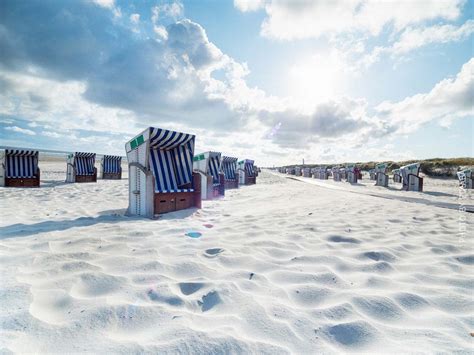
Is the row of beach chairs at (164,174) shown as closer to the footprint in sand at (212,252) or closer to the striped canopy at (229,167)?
the footprint in sand at (212,252)

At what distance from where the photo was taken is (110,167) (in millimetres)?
17375

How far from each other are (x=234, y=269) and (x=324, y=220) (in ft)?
9.37

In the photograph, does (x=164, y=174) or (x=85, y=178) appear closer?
(x=164, y=174)

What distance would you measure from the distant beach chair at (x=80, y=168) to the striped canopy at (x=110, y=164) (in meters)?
2.87

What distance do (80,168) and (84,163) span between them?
1.38ft

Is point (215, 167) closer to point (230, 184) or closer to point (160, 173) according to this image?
point (230, 184)

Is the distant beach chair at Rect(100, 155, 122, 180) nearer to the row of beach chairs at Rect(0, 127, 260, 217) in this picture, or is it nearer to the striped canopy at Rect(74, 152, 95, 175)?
the striped canopy at Rect(74, 152, 95, 175)

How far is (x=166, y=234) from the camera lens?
3668mm

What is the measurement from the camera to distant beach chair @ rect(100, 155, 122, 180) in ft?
56.4

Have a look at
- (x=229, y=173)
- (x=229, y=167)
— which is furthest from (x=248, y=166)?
(x=229, y=173)

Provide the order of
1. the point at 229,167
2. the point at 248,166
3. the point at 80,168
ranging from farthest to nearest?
the point at 248,166
the point at 229,167
the point at 80,168

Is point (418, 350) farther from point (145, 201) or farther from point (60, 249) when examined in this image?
point (145, 201)

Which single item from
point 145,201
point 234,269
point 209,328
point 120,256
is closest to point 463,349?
point 209,328

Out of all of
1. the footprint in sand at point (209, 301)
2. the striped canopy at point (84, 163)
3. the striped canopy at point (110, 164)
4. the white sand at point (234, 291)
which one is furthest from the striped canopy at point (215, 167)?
the striped canopy at point (110, 164)
